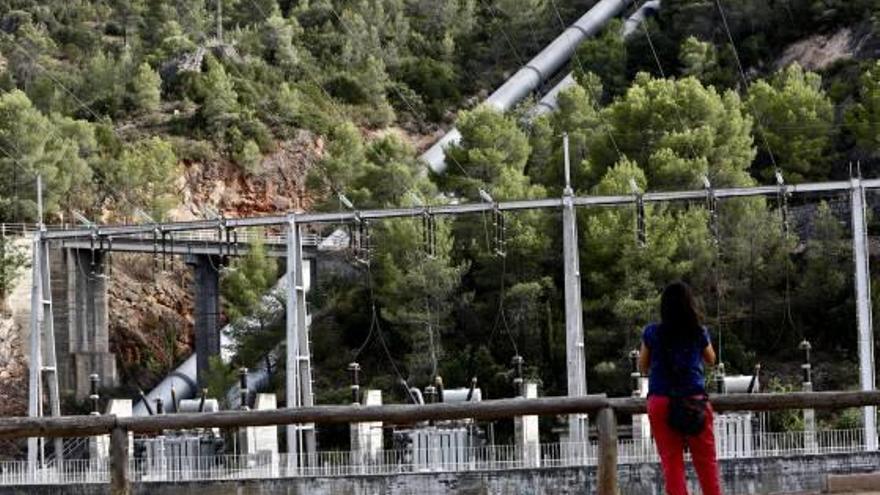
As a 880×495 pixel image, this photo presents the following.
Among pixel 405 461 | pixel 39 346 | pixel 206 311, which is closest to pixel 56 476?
pixel 39 346

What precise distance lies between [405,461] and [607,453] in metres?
35.9

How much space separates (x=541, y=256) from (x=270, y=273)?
37.2 ft

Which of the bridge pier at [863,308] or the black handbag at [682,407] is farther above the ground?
the bridge pier at [863,308]

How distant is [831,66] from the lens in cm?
8675

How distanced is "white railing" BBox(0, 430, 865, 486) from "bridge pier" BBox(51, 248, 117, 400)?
15.0 meters

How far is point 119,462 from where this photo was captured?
1717 cm

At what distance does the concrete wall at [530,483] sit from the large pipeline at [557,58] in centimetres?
4306

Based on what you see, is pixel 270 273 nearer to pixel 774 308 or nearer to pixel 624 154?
pixel 624 154

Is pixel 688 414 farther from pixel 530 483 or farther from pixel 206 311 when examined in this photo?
pixel 206 311

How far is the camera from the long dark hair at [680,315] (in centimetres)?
Result: 1328

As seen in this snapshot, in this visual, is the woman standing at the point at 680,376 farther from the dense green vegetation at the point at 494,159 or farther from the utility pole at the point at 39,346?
the dense green vegetation at the point at 494,159

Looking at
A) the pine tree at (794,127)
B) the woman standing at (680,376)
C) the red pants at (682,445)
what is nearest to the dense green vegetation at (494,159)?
the pine tree at (794,127)

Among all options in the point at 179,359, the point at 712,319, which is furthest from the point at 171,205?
the point at 712,319

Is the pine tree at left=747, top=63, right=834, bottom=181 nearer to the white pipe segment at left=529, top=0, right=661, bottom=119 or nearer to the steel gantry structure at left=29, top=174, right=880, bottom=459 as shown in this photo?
the white pipe segment at left=529, top=0, right=661, bottom=119
